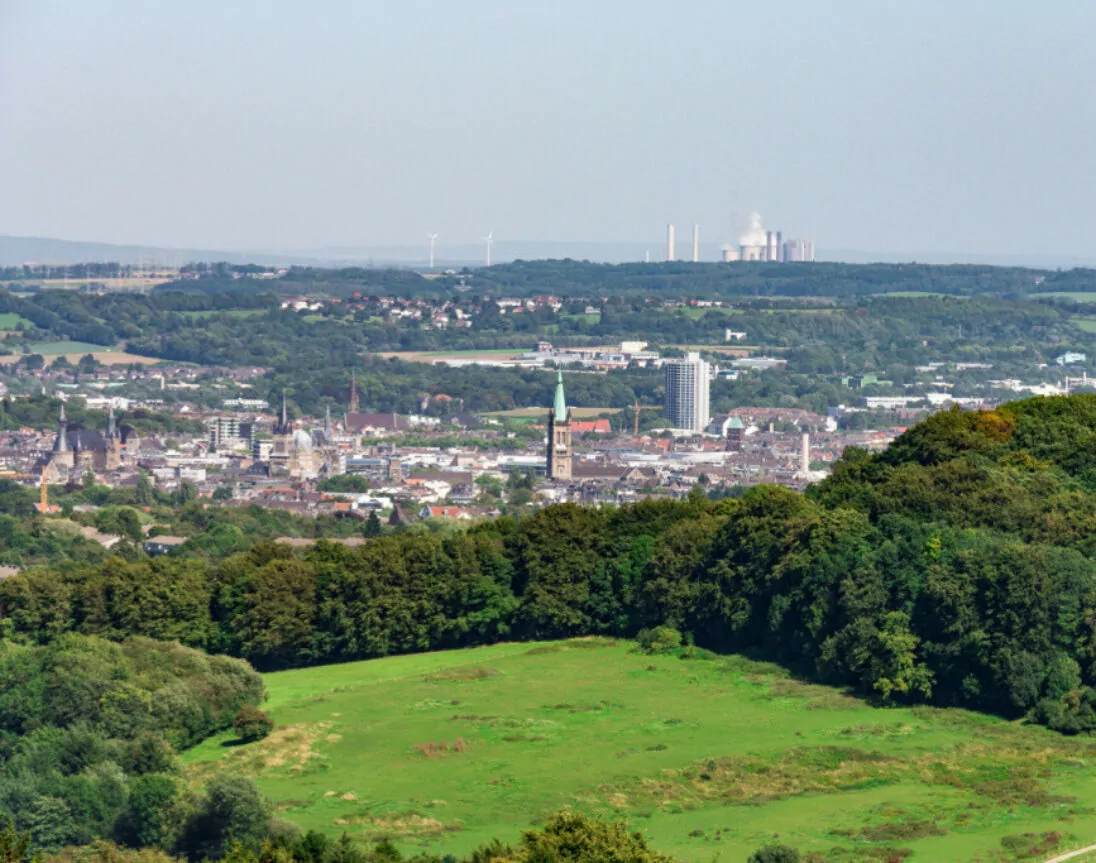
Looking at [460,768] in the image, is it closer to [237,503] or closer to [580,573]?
[580,573]

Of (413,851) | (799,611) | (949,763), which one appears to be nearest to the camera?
(413,851)

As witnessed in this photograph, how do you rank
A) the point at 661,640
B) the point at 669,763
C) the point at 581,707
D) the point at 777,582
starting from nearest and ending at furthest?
1. the point at 669,763
2. the point at 581,707
3. the point at 777,582
4. the point at 661,640

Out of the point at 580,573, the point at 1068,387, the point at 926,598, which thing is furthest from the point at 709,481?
the point at 926,598

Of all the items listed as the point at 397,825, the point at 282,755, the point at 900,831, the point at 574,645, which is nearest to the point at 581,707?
the point at 282,755

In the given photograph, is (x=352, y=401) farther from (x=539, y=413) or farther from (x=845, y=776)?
(x=845, y=776)

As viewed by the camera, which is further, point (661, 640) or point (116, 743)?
point (661, 640)

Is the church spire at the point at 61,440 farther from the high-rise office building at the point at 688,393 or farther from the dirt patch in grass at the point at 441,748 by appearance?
the dirt patch in grass at the point at 441,748
